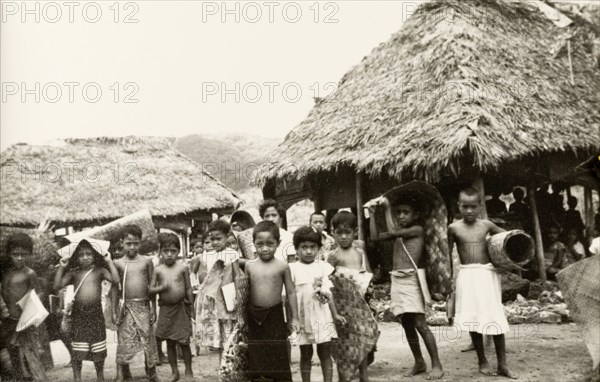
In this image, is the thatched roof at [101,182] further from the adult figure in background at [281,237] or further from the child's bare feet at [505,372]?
the child's bare feet at [505,372]

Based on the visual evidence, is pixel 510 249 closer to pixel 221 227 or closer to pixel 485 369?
pixel 485 369

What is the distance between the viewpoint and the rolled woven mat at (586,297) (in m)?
4.15

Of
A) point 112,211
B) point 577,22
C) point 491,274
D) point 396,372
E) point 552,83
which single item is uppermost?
point 577,22

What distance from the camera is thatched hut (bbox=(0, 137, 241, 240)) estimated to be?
15.4 metres

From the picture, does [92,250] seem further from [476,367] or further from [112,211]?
[112,211]

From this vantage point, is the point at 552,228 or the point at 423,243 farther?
the point at 552,228

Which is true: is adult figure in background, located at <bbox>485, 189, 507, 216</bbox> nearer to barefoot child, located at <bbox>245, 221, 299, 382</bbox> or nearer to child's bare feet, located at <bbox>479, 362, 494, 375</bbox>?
child's bare feet, located at <bbox>479, 362, 494, 375</bbox>

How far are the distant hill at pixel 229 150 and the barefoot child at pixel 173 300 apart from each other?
21720 millimetres

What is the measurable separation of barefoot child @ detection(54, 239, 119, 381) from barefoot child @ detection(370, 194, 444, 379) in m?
2.39

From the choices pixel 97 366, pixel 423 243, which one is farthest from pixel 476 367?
pixel 97 366

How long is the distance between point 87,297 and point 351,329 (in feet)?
7.43

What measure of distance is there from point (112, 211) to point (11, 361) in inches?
441

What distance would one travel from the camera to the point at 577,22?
1262 centimetres

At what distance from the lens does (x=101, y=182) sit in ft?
54.7
